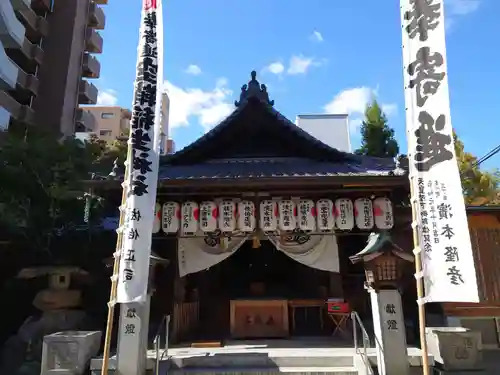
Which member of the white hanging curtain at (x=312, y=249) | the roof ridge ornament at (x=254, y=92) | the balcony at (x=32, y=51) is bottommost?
the white hanging curtain at (x=312, y=249)

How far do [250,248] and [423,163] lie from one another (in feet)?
31.3

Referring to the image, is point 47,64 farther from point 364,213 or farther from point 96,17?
point 364,213

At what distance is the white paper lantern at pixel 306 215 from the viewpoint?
9.01 metres

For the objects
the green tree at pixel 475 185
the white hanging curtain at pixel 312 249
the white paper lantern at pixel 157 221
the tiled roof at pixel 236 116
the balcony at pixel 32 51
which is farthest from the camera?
the balcony at pixel 32 51

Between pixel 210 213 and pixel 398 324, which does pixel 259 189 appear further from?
pixel 398 324

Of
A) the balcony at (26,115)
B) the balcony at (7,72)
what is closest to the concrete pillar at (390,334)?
the balcony at (7,72)

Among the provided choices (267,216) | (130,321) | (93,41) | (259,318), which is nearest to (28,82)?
(93,41)

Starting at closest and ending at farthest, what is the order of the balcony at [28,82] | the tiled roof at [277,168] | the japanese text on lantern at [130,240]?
1. the japanese text on lantern at [130,240]
2. the tiled roof at [277,168]
3. the balcony at [28,82]

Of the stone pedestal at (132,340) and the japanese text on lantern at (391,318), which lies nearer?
the stone pedestal at (132,340)

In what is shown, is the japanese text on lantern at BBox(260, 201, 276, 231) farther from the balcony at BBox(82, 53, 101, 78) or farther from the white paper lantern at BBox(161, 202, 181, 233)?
the balcony at BBox(82, 53, 101, 78)

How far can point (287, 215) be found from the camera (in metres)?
9.05

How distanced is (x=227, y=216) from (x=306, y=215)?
1946 millimetres

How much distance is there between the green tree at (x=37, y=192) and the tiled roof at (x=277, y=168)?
320cm

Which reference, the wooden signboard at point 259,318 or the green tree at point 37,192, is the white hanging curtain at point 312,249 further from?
the green tree at point 37,192
